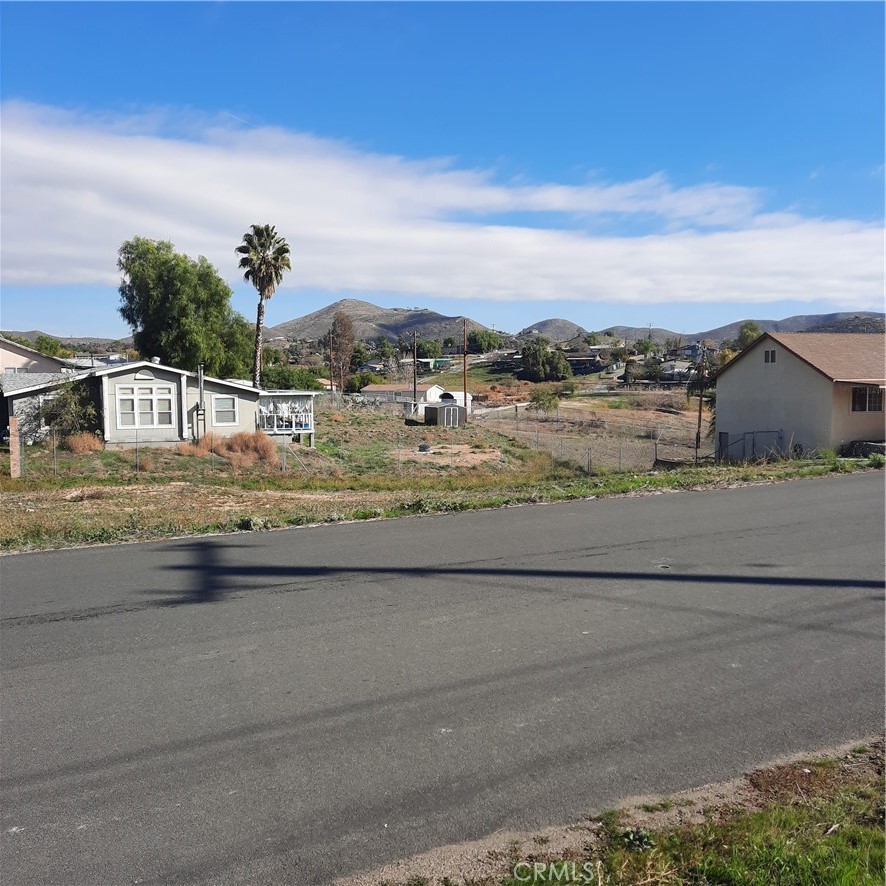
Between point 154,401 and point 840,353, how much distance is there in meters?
29.5

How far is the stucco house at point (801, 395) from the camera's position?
29.9 meters

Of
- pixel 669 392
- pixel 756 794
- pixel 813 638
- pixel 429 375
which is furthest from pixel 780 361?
pixel 429 375

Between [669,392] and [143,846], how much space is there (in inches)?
3937

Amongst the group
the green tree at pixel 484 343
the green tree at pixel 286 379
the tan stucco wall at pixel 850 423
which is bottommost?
the tan stucco wall at pixel 850 423

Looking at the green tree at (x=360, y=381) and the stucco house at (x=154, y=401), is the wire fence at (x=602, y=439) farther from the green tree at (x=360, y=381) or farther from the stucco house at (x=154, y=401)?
the green tree at (x=360, y=381)

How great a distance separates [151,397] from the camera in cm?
3703

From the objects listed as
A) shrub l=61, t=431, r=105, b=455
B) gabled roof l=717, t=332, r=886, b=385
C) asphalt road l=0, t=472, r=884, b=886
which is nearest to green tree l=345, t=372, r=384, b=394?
shrub l=61, t=431, r=105, b=455

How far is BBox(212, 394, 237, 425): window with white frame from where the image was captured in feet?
127

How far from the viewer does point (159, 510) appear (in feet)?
63.6

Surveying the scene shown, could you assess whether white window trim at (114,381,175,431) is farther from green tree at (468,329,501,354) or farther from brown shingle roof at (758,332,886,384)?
green tree at (468,329,501,354)

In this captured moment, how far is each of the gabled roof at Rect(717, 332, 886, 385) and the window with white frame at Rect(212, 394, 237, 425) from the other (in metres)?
22.8

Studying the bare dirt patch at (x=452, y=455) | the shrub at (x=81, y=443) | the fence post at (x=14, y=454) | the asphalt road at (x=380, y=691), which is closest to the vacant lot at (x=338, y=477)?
the bare dirt patch at (x=452, y=455)

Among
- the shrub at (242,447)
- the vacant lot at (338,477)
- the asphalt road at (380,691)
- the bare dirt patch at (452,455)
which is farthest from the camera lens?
the bare dirt patch at (452,455)

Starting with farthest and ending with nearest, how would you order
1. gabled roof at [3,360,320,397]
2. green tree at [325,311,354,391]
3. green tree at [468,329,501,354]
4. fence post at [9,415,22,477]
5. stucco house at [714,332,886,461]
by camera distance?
green tree at [468,329,501,354], green tree at [325,311,354,391], gabled roof at [3,360,320,397], stucco house at [714,332,886,461], fence post at [9,415,22,477]
